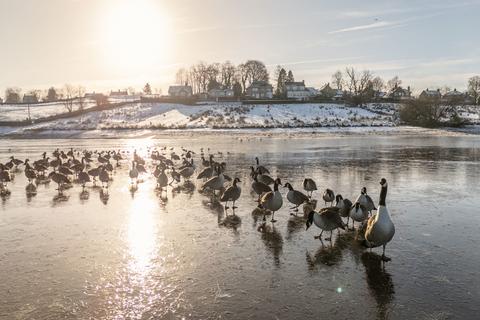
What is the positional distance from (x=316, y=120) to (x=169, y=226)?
3189 inches

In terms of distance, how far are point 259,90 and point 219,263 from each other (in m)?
152

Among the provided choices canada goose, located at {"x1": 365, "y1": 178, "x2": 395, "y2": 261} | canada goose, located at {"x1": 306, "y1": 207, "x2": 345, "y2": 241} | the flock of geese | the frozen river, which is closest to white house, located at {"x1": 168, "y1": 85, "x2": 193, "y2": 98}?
the flock of geese

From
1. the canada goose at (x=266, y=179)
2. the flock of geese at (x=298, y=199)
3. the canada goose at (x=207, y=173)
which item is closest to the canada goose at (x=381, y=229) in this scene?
the flock of geese at (x=298, y=199)

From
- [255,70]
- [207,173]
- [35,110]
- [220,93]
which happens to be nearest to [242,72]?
[255,70]

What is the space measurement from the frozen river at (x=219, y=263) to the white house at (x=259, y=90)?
141395 millimetres

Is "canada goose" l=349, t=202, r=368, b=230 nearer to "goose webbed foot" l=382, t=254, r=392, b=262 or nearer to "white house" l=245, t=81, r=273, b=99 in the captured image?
"goose webbed foot" l=382, t=254, r=392, b=262

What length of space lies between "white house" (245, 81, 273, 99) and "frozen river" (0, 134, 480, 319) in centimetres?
14140

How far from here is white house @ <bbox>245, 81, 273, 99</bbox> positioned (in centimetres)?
15950

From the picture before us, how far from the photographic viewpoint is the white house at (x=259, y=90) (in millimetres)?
159500

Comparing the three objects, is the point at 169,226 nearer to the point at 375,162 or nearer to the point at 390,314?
the point at 390,314

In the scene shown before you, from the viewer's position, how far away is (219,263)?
38.0ft

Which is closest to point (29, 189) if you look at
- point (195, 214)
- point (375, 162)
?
point (195, 214)

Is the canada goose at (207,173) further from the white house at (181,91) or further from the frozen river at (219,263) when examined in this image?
the white house at (181,91)

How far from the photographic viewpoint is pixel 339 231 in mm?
14781
